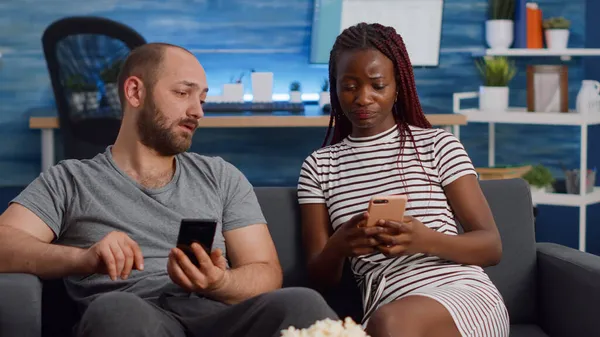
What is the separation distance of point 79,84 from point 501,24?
215 cm

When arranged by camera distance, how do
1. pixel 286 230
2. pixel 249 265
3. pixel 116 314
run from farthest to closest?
pixel 286 230
pixel 249 265
pixel 116 314

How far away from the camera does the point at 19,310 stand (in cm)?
194

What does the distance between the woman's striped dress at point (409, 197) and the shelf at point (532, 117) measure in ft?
7.36

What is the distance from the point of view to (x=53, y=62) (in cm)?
399

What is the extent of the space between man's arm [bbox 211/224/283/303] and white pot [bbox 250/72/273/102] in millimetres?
2480

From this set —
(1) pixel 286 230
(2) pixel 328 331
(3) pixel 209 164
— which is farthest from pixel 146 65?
(2) pixel 328 331

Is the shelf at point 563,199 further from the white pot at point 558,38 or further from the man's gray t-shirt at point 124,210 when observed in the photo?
the man's gray t-shirt at point 124,210

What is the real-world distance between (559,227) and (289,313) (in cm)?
346

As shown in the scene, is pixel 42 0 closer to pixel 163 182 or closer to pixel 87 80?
pixel 87 80

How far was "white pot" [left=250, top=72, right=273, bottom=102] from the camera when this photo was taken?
4742 millimetres

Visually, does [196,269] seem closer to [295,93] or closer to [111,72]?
[111,72]

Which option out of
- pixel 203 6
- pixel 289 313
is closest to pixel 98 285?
pixel 289 313

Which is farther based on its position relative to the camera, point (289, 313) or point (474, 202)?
point (474, 202)

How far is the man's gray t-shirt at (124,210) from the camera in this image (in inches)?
84.9
